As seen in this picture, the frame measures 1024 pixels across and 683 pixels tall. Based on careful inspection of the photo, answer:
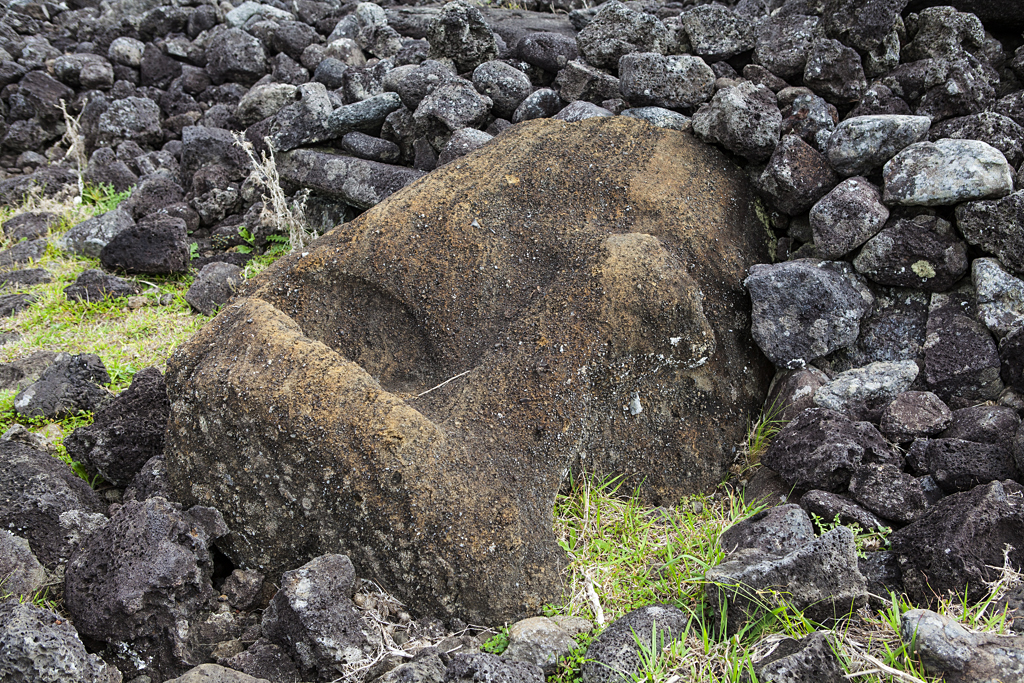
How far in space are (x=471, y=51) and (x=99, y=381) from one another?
3.35 metres

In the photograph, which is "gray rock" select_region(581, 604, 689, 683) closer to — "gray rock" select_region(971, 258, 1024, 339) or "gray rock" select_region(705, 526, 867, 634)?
"gray rock" select_region(705, 526, 867, 634)

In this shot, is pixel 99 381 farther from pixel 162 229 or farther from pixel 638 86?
pixel 638 86

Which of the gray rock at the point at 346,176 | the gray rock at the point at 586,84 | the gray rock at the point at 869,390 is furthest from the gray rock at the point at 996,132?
the gray rock at the point at 346,176

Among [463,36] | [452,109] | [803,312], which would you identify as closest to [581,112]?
[452,109]

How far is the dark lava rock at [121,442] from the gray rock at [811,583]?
2.62 m

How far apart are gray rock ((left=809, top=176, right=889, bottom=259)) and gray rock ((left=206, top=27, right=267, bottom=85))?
6.24 m

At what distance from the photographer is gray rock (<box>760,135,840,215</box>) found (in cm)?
386

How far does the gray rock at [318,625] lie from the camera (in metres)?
2.53

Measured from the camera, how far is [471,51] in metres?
5.46

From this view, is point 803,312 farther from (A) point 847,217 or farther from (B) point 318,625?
(B) point 318,625

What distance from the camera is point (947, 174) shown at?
3.45m

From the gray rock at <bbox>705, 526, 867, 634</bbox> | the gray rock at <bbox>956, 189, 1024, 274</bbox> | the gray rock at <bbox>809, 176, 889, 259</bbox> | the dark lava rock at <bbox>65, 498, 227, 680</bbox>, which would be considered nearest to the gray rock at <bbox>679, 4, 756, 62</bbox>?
the gray rock at <bbox>809, 176, 889, 259</bbox>

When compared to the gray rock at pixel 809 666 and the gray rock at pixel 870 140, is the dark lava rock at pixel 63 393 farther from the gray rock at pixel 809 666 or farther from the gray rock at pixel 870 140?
the gray rock at pixel 870 140

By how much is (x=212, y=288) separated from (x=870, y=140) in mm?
4383
